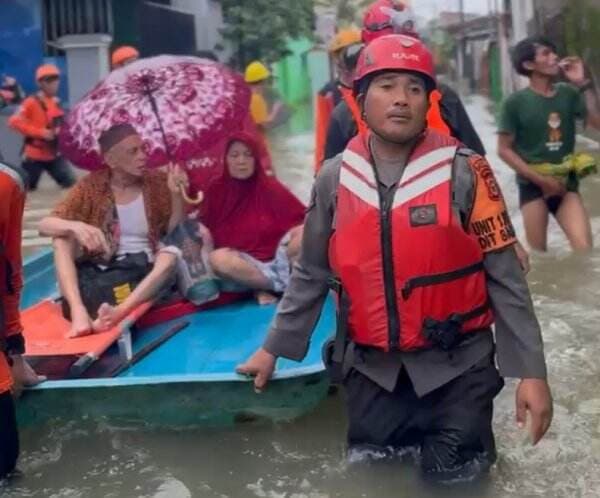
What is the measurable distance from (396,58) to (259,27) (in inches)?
850

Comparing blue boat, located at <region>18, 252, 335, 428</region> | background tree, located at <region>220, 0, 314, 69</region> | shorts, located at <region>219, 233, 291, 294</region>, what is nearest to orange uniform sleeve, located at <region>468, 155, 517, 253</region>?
blue boat, located at <region>18, 252, 335, 428</region>

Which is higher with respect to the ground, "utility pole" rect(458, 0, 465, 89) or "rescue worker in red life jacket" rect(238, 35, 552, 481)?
"utility pole" rect(458, 0, 465, 89)

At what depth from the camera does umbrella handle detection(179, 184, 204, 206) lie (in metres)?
6.04

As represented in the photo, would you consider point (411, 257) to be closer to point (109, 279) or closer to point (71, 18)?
point (109, 279)

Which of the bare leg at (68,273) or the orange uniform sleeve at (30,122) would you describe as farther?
the orange uniform sleeve at (30,122)

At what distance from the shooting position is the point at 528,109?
7.17 metres

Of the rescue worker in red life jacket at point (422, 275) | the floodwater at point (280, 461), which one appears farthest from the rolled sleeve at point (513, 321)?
the floodwater at point (280, 461)

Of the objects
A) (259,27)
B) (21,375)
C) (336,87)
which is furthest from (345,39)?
(259,27)

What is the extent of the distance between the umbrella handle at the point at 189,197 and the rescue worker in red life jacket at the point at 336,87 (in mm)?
606

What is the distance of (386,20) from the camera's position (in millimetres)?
5734

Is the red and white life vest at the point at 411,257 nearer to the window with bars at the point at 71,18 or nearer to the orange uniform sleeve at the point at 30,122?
the orange uniform sleeve at the point at 30,122

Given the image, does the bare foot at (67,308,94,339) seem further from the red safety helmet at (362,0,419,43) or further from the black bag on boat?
the red safety helmet at (362,0,419,43)

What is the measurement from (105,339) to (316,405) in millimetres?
1087

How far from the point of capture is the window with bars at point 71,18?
18062 mm
